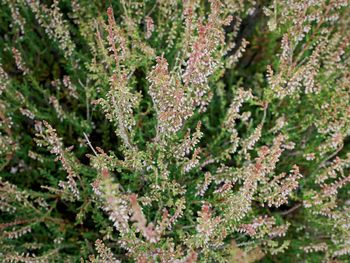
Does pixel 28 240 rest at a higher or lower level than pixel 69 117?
lower

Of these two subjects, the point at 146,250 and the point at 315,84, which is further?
the point at 315,84

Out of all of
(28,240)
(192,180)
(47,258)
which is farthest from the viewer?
(28,240)

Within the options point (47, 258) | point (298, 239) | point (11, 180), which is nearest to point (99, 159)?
point (47, 258)

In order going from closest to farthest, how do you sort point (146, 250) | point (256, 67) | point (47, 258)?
point (146, 250) → point (47, 258) → point (256, 67)

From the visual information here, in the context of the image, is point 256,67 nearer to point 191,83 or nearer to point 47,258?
point 191,83

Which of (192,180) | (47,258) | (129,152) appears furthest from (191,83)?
(47,258)

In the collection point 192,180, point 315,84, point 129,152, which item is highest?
point 315,84
